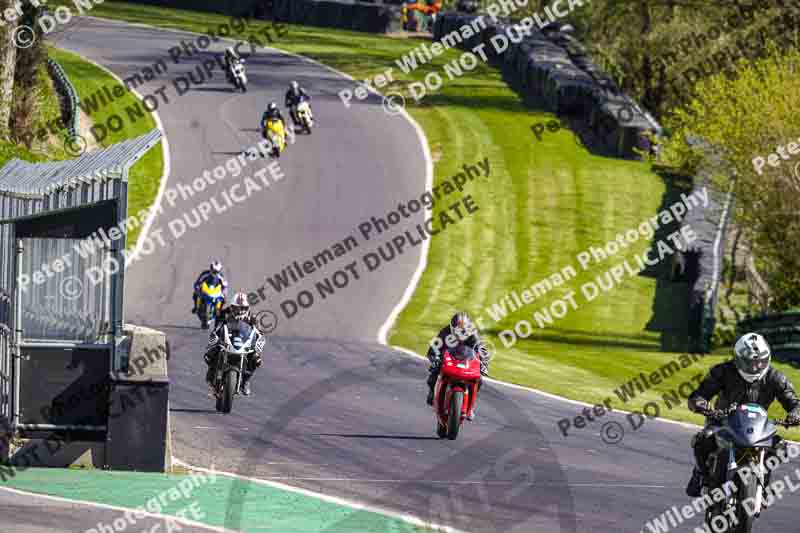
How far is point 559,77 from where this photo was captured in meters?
49.5

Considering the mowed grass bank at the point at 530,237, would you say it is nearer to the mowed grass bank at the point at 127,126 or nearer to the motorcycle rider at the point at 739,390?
the mowed grass bank at the point at 127,126

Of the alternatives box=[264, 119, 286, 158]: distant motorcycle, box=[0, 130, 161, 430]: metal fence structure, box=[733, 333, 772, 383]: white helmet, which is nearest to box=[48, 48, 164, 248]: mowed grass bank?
box=[264, 119, 286, 158]: distant motorcycle

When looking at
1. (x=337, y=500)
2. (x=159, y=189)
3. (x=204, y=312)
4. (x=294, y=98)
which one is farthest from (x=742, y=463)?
(x=294, y=98)

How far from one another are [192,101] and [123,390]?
114ft

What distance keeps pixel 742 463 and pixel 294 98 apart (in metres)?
33.9

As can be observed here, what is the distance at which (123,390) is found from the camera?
1345 cm

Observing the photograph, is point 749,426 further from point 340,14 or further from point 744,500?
point 340,14

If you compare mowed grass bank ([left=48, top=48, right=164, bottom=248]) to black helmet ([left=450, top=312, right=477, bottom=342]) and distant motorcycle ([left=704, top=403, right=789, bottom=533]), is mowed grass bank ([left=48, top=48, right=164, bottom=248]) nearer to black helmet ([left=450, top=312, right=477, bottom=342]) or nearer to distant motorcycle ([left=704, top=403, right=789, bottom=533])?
black helmet ([left=450, top=312, right=477, bottom=342])

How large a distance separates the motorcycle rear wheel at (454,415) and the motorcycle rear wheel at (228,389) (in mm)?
2605

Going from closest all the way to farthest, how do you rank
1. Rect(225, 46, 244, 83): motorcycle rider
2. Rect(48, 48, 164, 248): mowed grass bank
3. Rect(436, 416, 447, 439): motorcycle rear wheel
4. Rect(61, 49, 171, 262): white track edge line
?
Rect(436, 416, 447, 439): motorcycle rear wheel
Rect(61, 49, 171, 262): white track edge line
Rect(48, 48, 164, 248): mowed grass bank
Rect(225, 46, 244, 83): motorcycle rider

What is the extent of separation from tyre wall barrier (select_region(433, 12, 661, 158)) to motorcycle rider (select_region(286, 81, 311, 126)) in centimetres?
937

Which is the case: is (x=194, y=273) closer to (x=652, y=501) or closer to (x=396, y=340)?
(x=396, y=340)

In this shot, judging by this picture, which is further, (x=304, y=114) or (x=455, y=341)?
(x=304, y=114)

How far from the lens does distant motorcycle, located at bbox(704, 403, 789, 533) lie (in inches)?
433
